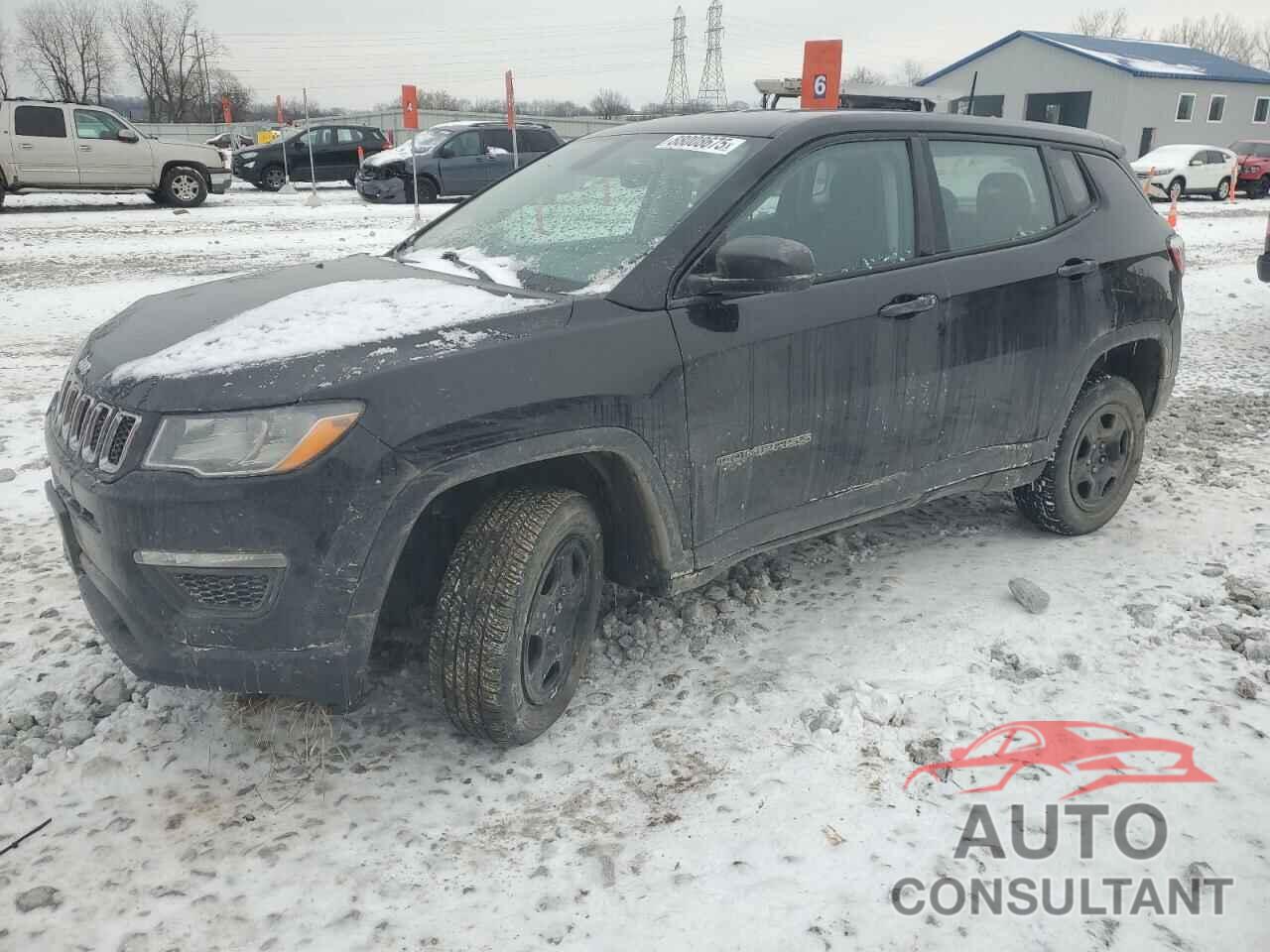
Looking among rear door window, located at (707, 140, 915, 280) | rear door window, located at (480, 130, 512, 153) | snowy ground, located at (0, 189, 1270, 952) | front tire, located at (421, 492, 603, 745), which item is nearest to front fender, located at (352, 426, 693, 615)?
front tire, located at (421, 492, 603, 745)

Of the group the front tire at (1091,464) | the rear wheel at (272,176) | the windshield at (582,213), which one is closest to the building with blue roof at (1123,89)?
the rear wheel at (272,176)

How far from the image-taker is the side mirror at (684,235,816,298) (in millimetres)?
2732

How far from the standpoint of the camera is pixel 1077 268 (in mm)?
3820

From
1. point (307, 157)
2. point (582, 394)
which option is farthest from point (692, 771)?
point (307, 157)

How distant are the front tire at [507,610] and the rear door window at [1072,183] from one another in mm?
2558

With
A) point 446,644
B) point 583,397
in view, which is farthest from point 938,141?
point 446,644

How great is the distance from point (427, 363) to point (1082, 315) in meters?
2.76

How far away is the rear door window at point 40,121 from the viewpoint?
51.8ft

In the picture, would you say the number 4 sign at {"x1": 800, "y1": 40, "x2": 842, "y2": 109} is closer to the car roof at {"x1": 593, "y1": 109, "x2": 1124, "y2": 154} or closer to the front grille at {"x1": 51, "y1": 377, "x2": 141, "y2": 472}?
the car roof at {"x1": 593, "y1": 109, "x2": 1124, "y2": 154}

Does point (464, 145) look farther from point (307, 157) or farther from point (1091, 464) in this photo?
point (1091, 464)

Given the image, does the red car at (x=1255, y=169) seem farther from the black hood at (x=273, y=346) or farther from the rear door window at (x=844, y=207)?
the black hood at (x=273, y=346)

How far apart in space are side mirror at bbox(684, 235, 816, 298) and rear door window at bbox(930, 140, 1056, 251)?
100 centimetres

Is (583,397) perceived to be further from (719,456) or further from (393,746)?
(393,746)

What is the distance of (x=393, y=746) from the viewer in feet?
9.28
